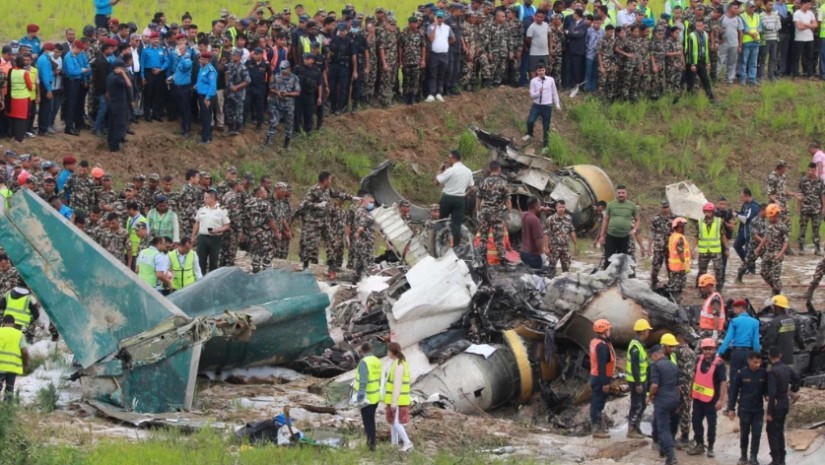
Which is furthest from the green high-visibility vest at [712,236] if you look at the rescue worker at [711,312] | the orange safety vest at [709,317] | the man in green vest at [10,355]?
the man in green vest at [10,355]

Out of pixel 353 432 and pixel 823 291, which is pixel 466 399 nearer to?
pixel 353 432

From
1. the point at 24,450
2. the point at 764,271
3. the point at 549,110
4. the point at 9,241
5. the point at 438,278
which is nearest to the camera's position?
the point at 24,450

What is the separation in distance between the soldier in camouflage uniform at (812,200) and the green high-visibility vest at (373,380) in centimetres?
1182

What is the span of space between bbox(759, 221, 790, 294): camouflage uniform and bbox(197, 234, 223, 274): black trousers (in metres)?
7.81

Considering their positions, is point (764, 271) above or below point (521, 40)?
below

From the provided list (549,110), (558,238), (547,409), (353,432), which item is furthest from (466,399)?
(549,110)

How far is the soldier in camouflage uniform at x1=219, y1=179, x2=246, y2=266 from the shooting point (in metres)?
24.9

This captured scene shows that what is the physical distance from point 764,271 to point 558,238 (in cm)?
303

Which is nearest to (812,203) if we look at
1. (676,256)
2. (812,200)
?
(812,200)

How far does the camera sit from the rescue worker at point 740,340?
19.4 metres

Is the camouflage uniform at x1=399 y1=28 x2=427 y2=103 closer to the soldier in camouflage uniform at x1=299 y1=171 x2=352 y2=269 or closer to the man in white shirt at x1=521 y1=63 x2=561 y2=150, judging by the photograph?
the man in white shirt at x1=521 y1=63 x2=561 y2=150

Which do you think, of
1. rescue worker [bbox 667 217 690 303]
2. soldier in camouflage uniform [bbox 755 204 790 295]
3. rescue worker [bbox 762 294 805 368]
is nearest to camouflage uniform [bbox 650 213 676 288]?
rescue worker [bbox 667 217 690 303]

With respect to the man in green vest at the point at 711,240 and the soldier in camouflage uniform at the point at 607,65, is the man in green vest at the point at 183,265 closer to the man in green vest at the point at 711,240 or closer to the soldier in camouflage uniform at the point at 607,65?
the man in green vest at the point at 711,240

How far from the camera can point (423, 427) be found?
19.3 meters
